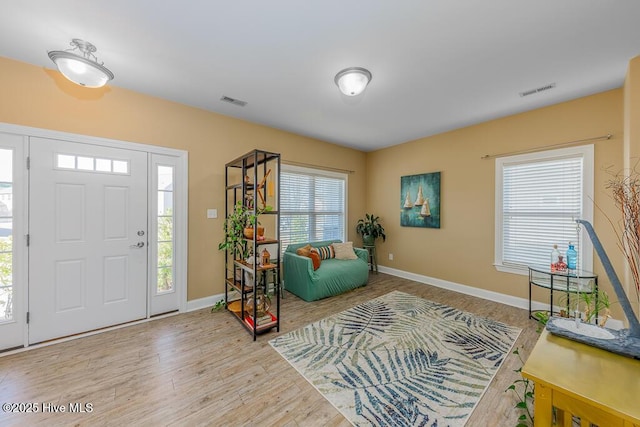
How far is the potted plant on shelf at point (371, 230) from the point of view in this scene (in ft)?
16.9

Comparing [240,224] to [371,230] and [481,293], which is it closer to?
[371,230]

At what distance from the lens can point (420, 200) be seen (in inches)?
178

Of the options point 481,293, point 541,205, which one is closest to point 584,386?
point 541,205

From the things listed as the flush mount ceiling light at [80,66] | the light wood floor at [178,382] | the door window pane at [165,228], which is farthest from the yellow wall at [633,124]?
the door window pane at [165,228]

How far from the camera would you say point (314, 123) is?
3.84 metres

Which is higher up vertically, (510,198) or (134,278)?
(510,198)

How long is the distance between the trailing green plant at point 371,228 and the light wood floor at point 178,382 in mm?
2742

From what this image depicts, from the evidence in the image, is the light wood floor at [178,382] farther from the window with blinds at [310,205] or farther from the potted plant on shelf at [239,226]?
the window with blinds at [310,205]


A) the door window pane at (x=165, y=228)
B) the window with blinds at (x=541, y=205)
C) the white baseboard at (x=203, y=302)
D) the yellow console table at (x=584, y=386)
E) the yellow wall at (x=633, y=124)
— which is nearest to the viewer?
the yellow console table at (x=584, y=386)

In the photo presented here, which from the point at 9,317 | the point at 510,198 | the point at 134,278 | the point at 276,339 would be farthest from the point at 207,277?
the point at 510,198

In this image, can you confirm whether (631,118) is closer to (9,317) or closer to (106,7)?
(106,7)

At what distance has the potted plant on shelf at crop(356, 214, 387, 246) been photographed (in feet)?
16.9

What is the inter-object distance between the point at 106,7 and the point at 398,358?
11.5 ft

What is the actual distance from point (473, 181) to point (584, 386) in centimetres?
340
